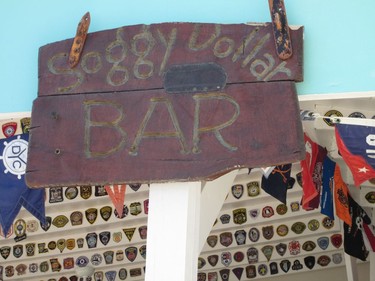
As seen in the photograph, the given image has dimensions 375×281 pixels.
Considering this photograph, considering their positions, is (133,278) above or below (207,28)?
below

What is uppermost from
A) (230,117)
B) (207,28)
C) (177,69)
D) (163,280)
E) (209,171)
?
(207,28)

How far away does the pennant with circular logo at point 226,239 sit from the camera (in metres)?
8.57

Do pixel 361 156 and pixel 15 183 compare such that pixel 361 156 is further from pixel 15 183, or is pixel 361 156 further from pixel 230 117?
pixel 15 183

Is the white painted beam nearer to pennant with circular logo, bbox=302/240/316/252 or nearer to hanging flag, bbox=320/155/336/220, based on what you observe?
hanging flag, bbox=320/155/336/220

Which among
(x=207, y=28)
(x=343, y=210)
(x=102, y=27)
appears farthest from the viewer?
(x=343, y=210)

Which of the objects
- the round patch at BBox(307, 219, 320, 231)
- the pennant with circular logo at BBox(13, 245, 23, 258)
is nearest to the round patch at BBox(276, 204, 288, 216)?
the round patch at BBox(307, 219, 320, 231)

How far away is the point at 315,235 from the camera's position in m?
8.68

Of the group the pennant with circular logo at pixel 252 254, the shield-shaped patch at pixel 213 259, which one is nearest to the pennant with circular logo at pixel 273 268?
the pennant with circular logo at pixel 252 254

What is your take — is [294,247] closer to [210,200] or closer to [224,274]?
[224,274]

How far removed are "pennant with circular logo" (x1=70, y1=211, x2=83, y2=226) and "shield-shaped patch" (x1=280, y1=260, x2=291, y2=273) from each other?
290 cm

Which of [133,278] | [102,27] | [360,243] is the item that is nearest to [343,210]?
[360,243]

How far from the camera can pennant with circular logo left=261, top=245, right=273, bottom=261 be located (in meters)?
8.83

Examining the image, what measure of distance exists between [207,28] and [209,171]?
824 millimetres

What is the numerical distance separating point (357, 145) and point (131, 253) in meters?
4.34
